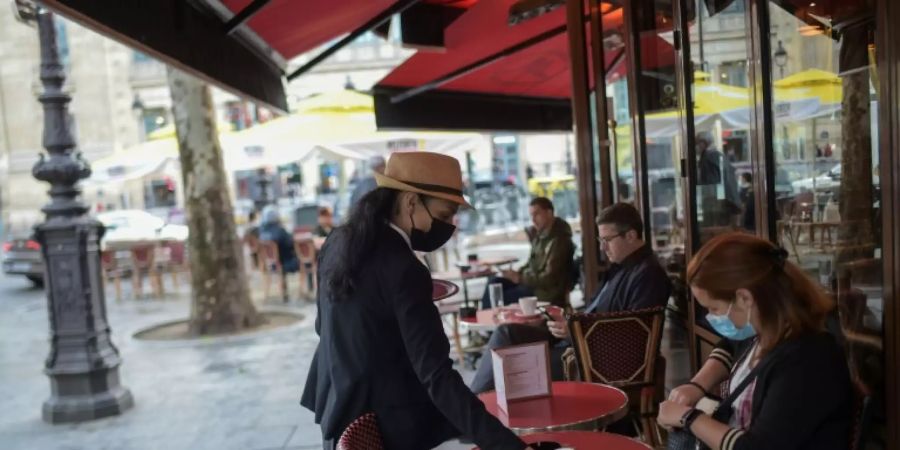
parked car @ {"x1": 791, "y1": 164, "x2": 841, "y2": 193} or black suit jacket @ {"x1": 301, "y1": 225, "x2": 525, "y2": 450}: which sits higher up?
parked car @ {"x1": 791, "y1": 164, "x2": 841, "y2": 193}

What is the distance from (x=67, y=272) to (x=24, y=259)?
1134 cm

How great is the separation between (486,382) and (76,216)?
170 inches

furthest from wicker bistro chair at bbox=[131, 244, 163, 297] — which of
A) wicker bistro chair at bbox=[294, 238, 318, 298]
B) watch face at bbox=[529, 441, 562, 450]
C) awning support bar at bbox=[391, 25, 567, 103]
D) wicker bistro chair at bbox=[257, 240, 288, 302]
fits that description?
watch face at bbox=[529, 441, 562, 450]

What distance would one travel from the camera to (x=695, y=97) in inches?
182

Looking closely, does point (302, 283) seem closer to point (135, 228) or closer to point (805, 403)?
point (135, 228)

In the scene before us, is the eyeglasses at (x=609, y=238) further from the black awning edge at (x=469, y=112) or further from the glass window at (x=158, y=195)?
the glass window at (x=158, y=195)

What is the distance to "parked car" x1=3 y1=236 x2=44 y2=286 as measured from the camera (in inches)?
677

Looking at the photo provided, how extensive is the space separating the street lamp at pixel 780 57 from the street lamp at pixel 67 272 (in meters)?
5.79

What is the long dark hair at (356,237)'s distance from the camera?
246 cm

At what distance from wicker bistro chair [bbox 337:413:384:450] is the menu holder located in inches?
29.2

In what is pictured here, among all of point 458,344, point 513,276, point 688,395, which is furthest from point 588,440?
point 513,276

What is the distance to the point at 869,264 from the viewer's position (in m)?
2.77

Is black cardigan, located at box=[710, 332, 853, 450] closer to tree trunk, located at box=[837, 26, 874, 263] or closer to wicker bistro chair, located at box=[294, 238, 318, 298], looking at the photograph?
tree trunk, located at box=[837, 26, 874, 263]

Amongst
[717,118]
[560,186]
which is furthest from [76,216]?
[560,186]
